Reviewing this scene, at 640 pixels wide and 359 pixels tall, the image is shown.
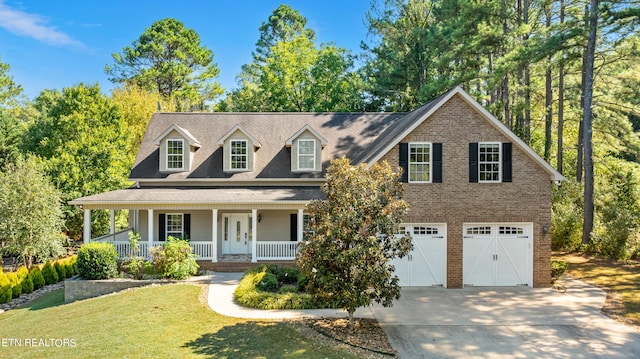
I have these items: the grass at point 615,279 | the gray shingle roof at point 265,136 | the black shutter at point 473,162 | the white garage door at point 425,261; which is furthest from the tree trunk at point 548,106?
the white garage door at point 425,261

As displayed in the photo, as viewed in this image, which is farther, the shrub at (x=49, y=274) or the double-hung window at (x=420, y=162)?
the shrub at (x=49, y=274)

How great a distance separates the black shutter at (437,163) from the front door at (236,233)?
9498 mm

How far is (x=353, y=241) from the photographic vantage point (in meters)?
9.87

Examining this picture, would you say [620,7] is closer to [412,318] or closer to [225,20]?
[412,318]

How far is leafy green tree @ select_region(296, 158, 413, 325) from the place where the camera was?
982 cm

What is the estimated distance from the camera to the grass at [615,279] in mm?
12492

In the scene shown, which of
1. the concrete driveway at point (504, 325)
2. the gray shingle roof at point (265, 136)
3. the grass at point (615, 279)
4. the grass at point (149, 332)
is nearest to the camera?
the grass at point (149, 332)

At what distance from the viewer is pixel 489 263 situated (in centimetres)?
1563

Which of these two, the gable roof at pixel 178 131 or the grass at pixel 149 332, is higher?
the gable roof at pixel 178 131

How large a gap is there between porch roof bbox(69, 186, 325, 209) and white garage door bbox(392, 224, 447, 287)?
4685 mm

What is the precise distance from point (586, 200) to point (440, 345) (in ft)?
52.0

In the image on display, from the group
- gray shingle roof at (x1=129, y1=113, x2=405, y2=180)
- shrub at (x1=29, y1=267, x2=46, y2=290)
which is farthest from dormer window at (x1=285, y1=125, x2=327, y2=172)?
shrub at (x1=29, y1=267, x2=46, y2=290)

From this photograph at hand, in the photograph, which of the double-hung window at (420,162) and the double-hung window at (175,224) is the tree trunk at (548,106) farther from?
the double-hung window at (175,224)

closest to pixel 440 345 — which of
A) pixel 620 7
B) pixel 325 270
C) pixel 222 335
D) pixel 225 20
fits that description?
pixel 325 270
